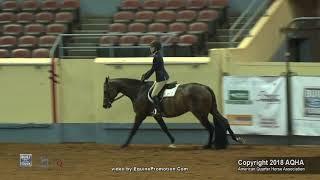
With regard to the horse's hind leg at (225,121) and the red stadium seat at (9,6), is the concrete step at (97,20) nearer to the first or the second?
the red stadium seat at (9,6)

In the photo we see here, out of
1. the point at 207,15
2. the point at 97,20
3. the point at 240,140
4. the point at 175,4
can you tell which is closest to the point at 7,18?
the point at 97,20

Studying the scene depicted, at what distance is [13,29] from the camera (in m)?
23.8

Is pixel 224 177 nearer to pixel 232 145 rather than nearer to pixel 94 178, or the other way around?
pixel 94 178

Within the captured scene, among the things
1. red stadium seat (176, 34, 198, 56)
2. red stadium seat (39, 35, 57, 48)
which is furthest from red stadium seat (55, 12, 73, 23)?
red stadium seat (176, 34, 198, 56)

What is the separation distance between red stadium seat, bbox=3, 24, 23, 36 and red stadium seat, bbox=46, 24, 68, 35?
104 centimetres

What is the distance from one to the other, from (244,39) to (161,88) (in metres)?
4.25

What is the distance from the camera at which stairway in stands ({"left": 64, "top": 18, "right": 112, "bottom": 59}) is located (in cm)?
2103

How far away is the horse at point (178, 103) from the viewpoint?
52.6 feet

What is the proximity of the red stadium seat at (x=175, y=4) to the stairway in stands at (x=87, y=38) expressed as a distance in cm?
221

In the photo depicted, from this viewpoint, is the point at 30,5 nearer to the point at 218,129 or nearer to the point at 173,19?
the point at 173,19

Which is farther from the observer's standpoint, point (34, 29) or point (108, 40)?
point (34, 29)

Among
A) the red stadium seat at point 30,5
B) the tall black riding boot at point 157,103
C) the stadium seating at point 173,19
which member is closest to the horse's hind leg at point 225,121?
the tall black riding boot at point 157,103

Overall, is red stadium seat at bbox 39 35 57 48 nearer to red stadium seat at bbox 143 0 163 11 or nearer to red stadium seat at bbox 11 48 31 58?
red stadium seat at bbox 11 48 31 58

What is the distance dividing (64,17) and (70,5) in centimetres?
113
